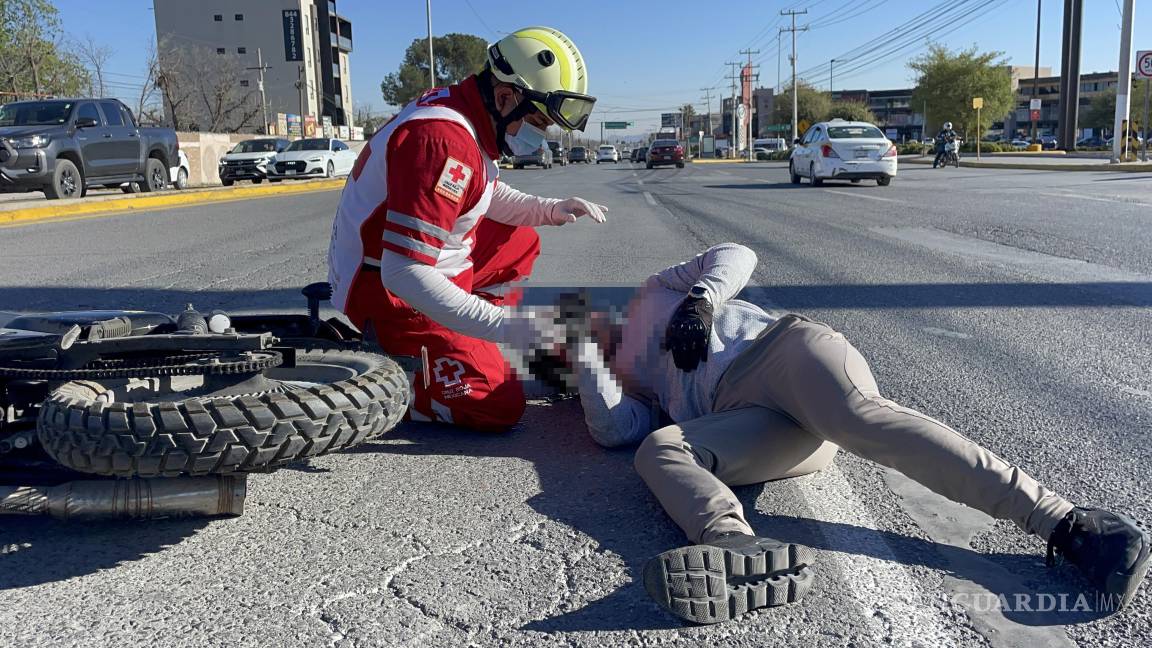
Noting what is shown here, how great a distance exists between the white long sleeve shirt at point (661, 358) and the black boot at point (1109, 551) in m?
1.03

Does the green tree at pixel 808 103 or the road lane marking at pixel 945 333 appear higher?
the green tree at pixel 808 103

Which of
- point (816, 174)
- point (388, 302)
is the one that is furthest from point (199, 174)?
point (388, 302)

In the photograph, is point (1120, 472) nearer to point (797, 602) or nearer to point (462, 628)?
point (797, 602)

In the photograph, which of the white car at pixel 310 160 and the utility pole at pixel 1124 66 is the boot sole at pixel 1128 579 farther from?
the utility pole at pixel 1124 66

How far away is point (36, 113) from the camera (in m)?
16.2

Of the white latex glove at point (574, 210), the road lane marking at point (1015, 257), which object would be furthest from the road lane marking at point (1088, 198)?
the white latex glove at point (574, 210)

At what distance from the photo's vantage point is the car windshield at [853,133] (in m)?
21.5

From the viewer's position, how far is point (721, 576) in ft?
6.88

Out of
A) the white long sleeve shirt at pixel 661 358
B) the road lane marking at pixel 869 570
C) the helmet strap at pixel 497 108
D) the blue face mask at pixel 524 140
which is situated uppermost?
the helmet strap at pixel 497 108

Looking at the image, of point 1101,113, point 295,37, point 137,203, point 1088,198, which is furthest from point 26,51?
point 1101,113

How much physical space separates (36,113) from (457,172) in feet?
52.5

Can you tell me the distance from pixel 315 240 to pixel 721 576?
9.34 m

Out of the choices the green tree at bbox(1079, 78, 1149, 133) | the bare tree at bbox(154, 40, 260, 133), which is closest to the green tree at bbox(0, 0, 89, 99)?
the bare tree at bbox(154, 40, 260, 133)

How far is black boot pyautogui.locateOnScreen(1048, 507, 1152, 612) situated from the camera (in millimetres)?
2158
